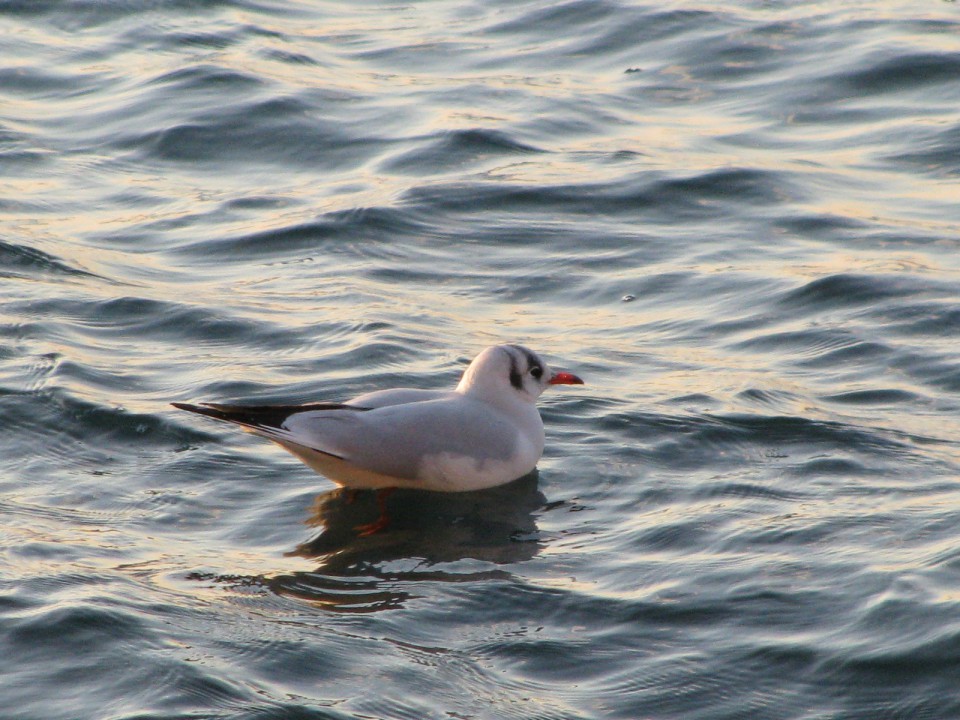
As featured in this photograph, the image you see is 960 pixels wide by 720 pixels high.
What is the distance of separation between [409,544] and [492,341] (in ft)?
7.34

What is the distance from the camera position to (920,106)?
1247cm

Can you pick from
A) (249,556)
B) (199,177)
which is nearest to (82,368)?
(249,556)

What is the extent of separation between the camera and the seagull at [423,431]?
6.63 m

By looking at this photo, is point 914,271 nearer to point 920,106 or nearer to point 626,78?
point 920,106

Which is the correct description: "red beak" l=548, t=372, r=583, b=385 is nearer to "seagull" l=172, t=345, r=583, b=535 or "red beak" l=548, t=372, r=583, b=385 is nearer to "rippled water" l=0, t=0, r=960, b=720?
"seagull" l=172, t=345, r=583, b=535

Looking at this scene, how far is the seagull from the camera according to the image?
21.7ft

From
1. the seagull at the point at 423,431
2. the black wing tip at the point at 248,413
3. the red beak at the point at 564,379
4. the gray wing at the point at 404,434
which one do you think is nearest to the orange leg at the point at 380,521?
the seagull at the point at 423,431

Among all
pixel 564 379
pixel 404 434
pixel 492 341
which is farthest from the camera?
pixel 492 341

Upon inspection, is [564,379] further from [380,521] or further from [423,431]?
[380,521]

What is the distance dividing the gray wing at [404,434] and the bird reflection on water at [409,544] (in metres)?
0.21

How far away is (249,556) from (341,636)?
909mm

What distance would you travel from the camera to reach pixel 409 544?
6570 mm

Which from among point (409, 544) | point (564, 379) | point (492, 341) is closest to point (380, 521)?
point (409, 544)

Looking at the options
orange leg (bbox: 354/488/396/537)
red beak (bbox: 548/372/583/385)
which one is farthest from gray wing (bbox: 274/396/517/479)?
red beak (bbox: 548/372/583/385)
